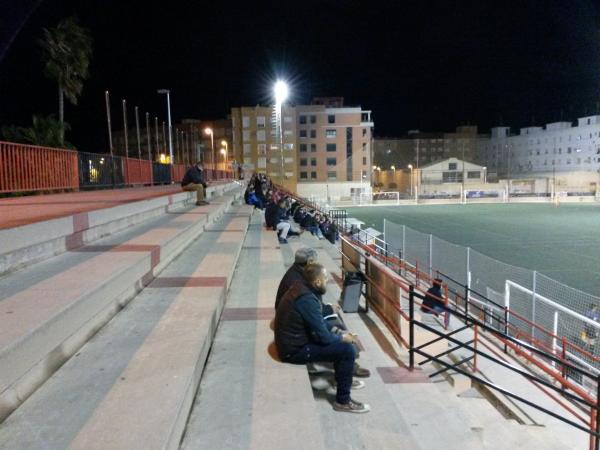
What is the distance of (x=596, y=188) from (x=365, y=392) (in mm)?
73036

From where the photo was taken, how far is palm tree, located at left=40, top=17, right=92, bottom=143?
26.4m

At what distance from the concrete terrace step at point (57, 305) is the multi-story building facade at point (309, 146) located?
210 ft

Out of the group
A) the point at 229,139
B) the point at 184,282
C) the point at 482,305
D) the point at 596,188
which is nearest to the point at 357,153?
the point at 229,139

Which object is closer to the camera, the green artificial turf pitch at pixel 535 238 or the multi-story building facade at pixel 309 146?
the green artificial turf pitch at pixel 535 238

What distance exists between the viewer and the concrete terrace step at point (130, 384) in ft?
7.59

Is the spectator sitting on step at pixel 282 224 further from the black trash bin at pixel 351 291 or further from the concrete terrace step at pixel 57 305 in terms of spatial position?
the concrete terrace step at pixel 57 305

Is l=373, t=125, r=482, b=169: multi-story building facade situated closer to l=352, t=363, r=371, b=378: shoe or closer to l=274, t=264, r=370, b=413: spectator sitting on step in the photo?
l=352, t=363, r=371, b=378: shoe

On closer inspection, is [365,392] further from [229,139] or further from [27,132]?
[229,139]

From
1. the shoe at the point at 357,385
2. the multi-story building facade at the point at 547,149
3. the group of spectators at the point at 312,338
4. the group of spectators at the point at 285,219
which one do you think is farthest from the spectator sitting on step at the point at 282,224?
the multi-story building facade at the point at 547,149

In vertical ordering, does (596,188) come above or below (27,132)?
below

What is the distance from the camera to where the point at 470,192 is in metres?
61.8

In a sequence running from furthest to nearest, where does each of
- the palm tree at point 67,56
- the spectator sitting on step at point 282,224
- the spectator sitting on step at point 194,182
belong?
the palm tree at point 67,56 < the spectator sitting on step at point 194,182 < the spectator sitting on step at point 282,224

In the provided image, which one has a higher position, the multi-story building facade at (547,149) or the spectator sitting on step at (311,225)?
the multi-story building facade at (547,149)

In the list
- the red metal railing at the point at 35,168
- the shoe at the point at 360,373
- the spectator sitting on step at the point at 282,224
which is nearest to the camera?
the shoe at the point at 360,373
